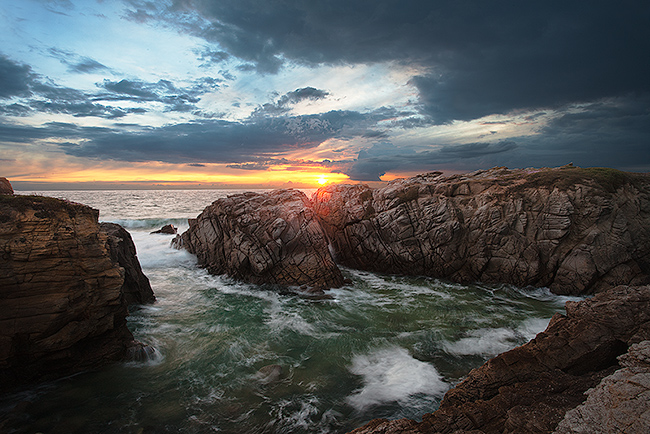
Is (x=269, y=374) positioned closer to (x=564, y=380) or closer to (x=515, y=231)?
(x=564, y=380)

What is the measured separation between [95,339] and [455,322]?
53.3ft

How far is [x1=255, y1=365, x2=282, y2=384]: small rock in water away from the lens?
10422 millimetres

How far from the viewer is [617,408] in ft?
14.2

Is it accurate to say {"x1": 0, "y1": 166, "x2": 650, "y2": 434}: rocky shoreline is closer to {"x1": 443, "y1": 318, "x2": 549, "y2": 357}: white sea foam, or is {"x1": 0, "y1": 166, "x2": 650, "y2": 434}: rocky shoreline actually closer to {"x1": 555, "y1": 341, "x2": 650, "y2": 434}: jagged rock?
{"x1": 555, "y1": 341, "x2": 650, "y2": 434}: jagged rock

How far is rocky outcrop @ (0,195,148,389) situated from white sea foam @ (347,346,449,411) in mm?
9497

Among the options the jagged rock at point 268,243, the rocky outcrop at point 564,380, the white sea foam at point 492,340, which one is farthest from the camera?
the jagged rock at point 268,243

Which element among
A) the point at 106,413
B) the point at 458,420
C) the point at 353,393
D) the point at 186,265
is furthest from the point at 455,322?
the point at 186,265

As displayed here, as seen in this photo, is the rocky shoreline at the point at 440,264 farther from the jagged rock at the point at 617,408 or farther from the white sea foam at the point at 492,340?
the white sea foam at the point at 492,340

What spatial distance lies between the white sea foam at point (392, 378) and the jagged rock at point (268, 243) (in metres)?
8.02

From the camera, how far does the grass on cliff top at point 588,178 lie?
21.3m

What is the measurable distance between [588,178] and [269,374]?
87.2ft

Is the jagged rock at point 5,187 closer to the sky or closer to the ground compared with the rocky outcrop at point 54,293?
closer to the sky

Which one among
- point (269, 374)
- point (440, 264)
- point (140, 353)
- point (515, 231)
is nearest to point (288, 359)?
point (269, 374)

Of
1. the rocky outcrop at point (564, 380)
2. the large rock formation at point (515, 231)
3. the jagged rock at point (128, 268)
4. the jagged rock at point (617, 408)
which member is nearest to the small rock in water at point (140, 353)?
the jagged rock at point (128, 268)
